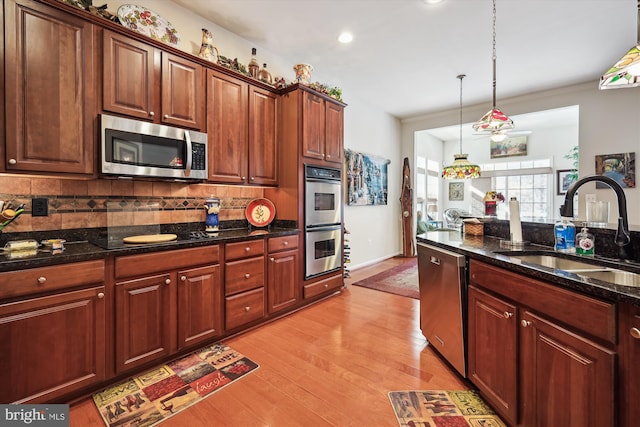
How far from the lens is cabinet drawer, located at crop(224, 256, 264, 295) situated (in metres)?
2.47

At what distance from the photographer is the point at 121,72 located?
206 cm

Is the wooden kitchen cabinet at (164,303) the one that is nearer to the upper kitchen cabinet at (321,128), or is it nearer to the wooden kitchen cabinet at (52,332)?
the wooden kitchen cabinet at (52,332)

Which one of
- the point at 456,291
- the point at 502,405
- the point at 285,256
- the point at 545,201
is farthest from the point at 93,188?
the point at 545,201

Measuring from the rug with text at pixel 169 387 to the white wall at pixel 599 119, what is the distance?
5.40 meters

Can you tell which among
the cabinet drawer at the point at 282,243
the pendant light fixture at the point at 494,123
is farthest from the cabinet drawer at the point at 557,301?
the cabinet drawer at the point at 282,243

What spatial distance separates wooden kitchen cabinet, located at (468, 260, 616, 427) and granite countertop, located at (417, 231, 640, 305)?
0.04m

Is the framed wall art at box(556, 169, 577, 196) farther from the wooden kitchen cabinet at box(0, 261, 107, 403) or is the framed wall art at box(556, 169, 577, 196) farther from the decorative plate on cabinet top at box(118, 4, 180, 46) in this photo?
the wooden kitchen cabinet at box(0, 261, 107, 403)

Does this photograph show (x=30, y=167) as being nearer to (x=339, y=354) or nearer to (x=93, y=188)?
(x=93, y=188)

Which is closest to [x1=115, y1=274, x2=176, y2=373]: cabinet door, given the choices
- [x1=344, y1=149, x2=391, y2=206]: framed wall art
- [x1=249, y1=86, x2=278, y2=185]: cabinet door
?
[x1=249, y1=86, x2=278, y2=185]: cabinet door

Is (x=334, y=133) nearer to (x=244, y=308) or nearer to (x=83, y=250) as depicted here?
(x=244, y=308)

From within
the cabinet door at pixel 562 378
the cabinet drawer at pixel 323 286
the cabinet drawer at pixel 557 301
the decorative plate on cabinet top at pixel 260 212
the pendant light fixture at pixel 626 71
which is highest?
the pendant light fixture at pixel 626 71

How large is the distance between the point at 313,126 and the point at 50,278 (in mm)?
2611

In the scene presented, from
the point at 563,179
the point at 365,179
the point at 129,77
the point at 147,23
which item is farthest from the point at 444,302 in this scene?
the point at 563,179

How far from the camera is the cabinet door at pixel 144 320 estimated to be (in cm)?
185
